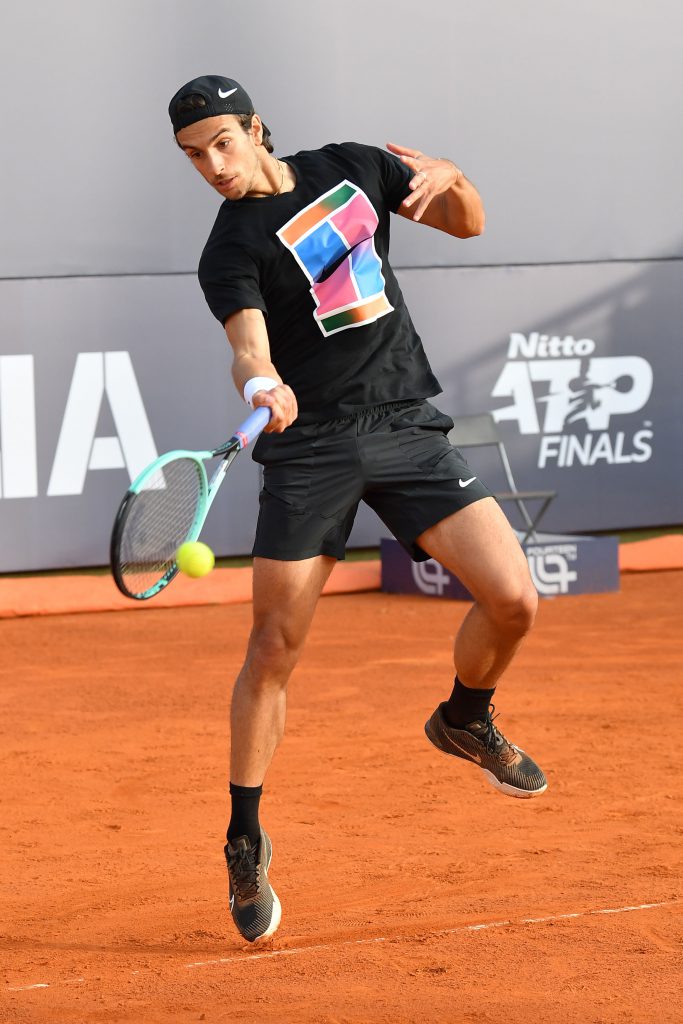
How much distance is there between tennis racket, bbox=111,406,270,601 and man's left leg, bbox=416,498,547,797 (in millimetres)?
636

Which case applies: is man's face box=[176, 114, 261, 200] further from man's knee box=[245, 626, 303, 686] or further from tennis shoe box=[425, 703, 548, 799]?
tennis shoe box=[425, 703, 548, 799]

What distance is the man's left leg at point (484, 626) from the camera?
379 cm

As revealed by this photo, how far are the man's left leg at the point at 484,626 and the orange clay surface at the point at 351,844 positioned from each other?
0.36 m

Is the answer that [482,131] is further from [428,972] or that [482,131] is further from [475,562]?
[428,972]

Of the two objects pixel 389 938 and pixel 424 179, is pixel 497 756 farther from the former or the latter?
pixel 424 179

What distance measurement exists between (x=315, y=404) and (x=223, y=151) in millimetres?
680

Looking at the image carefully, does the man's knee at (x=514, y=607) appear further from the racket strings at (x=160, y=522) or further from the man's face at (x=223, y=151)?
the man's face at (x=223, y=151)

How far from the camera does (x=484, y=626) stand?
3938 millimetres

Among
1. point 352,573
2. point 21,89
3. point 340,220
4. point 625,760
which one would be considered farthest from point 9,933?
point 21,89

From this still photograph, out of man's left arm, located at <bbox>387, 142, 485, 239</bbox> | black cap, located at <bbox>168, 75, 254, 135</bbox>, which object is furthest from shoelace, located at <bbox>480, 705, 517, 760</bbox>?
black cap, located at <bbox>168, 75, 254, 135</bbox>

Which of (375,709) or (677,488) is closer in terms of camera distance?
(375,709)

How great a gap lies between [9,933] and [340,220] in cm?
209

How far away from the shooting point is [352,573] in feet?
32.6

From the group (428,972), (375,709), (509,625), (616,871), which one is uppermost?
(509,625)
